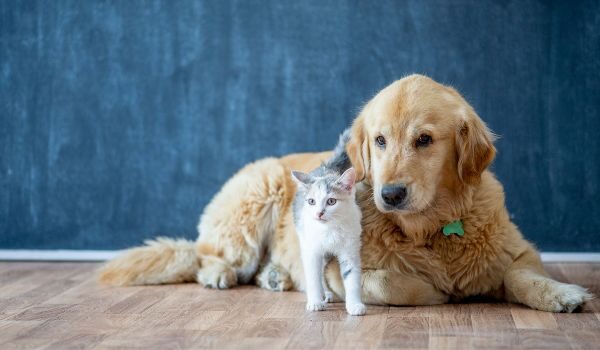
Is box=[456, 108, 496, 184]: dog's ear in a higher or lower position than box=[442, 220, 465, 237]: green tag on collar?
higher

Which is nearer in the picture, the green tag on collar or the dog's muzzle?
the dog's muzzle

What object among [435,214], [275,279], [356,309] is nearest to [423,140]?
[435,214]

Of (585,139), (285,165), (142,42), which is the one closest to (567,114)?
(585,139)

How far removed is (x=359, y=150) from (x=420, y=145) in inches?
13.0

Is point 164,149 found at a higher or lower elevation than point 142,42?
lower

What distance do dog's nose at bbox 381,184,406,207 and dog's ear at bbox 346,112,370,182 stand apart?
1.04 ft

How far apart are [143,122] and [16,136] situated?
0.81 m

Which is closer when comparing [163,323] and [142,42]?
[163,323]

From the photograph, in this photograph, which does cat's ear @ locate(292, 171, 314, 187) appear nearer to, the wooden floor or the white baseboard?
the wooden floor

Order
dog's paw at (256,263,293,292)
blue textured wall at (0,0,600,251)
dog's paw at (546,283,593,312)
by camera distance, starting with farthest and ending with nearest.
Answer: blue textured wall at (0,0,600,251) < dog's paw at (256,263,293,292) < dog's paw at (546,283,593,312)

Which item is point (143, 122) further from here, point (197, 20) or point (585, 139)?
point (585, 139)

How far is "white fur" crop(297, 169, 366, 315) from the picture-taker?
332 centimetres

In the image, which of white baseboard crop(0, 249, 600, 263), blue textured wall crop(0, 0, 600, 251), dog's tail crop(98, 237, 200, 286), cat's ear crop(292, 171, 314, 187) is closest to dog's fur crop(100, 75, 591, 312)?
cat's ear crop(292, 171, 314, 187)

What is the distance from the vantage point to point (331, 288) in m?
3.62
